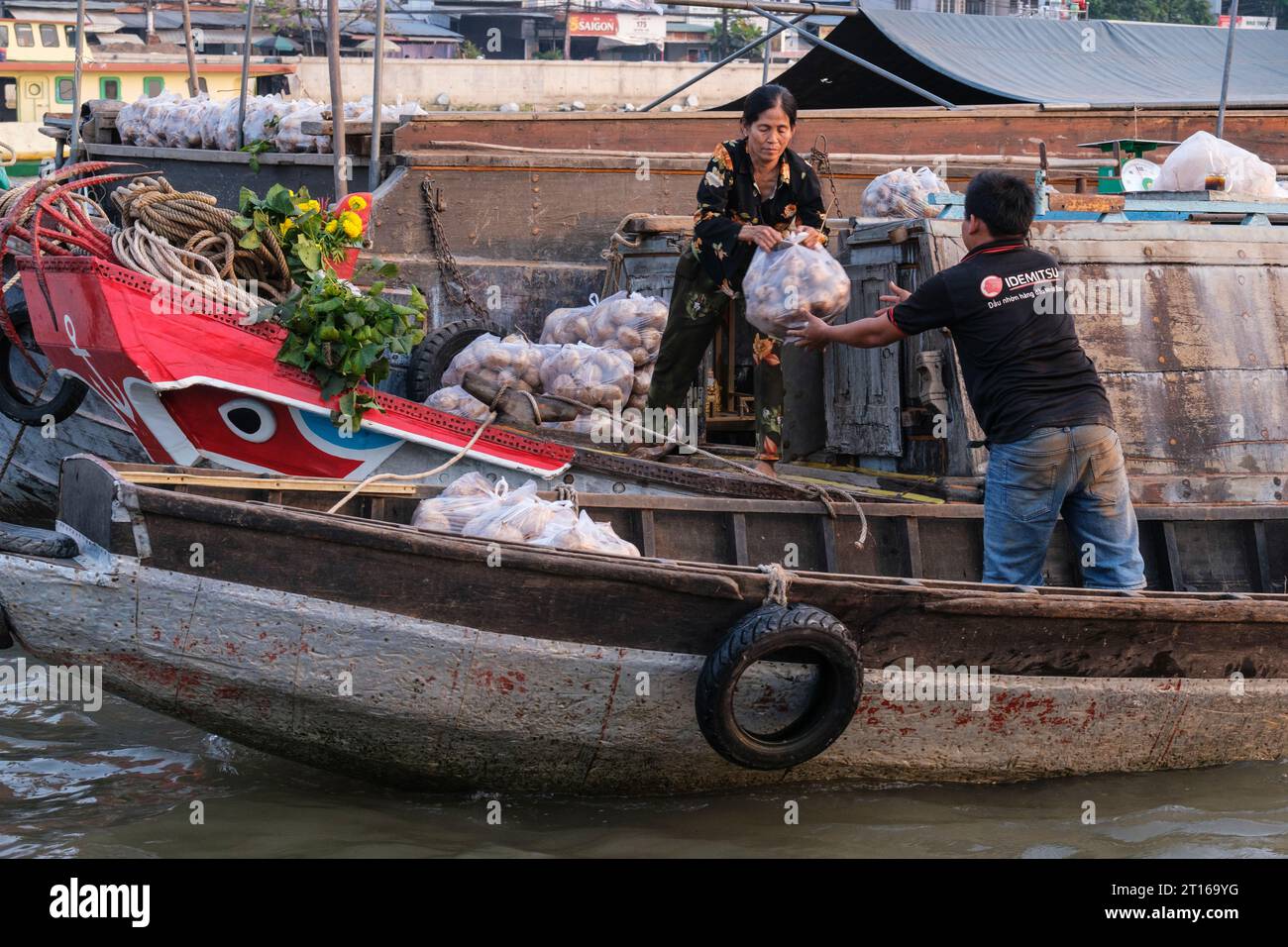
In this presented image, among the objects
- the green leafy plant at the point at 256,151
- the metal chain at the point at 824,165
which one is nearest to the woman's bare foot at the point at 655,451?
the metal chain at the point at 824,165

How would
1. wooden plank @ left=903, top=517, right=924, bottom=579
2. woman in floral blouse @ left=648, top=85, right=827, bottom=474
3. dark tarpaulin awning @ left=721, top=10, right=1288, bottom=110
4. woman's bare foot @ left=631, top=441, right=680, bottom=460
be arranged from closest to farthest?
wooden plank @ left=903, top=517, right=924, bottom=579 → woman in floral blouse @ left=648, top=85, right=827, bottom=474 → woman's bare foot @ left=631, top=441, right=680, bottom=460 → dark tarpaulin awning @ left=721, top=10, right=1288, bottom=110

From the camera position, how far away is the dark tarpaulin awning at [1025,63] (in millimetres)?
13969

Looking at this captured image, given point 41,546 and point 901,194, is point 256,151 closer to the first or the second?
point 901,194

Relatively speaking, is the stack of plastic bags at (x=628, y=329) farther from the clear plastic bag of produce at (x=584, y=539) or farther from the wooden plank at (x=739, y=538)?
the clear plastic bag of produce at (x=584, y=539)

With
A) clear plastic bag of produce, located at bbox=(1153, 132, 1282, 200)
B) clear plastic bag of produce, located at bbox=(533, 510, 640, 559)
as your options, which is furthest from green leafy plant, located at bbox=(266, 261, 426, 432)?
clear plastic bag of produce, located at bbox=(1153, 132, 1282, 200)

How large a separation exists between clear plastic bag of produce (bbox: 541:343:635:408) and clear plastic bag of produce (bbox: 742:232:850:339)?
193cm

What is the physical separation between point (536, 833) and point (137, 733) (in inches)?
76.4

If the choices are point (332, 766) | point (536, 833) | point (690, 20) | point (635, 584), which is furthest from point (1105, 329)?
point (690, 20)

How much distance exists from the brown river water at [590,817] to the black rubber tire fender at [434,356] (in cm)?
306

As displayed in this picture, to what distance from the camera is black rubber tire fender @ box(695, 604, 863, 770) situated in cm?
418

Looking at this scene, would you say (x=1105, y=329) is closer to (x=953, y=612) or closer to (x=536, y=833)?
(x=953, y=612)

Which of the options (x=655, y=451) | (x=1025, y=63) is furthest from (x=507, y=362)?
(x=1025, y=63)

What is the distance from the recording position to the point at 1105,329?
5.65 metres

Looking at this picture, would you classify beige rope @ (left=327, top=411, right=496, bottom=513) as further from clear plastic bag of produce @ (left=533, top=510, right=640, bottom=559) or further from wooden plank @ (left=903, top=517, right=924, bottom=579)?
wooden plank @ (left=903, top=517, right=924, bottom=579)
